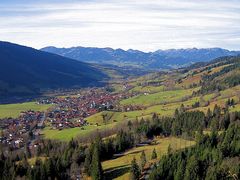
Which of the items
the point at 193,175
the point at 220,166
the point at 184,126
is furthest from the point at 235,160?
the point at 184,126

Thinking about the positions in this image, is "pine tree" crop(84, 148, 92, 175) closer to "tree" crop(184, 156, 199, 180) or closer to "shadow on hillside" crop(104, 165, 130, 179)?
"shadow on hillside" crop(104, 165, 130, 179)

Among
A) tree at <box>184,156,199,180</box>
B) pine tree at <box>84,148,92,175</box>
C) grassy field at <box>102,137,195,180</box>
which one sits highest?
tree at <box>184,156,199,180</box>

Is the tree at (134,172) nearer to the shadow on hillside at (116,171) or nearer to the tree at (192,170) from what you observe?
the shadow on hillside at (116,171)

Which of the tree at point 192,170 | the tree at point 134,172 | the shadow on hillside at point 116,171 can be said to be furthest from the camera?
the shadow on hillside at point 116,171

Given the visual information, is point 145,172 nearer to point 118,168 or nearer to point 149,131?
point 118,168

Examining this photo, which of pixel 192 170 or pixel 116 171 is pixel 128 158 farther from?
pixel 192 170

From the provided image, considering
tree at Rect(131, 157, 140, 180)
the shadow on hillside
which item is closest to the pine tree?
the shadow on hillside

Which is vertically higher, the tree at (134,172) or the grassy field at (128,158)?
the tree at (134,172)

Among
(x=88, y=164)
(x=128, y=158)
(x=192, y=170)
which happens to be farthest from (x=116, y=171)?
(x=192, y=170)

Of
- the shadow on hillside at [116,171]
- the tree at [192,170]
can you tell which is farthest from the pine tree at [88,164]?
the tree at [192,170]
